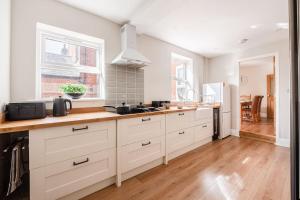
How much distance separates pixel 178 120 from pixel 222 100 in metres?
1.73

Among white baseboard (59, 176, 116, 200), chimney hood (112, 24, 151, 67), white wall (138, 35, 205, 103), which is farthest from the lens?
white wall (138, 35, 205, 103)

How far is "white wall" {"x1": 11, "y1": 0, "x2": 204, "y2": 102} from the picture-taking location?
5.07ft

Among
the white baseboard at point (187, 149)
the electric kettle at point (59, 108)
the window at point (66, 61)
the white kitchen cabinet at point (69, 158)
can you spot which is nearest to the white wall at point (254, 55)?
the white baseboard at point (187, 149)

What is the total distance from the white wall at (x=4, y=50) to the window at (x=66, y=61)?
0.31m

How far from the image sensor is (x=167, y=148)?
2188mm

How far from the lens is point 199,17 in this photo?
7.11 feet

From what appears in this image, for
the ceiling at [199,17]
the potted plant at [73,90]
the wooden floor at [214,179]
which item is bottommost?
the wooden floor at [214,179]

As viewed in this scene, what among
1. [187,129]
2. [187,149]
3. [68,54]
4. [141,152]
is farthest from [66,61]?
[187,149]

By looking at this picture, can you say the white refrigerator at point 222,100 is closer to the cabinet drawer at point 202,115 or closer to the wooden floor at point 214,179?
the cabinet drawer at point 202,115

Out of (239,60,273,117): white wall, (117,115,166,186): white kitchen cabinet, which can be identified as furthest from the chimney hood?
(239,60,273,117): white wall

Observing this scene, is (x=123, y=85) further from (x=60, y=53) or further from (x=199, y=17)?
(x=199, y=17)

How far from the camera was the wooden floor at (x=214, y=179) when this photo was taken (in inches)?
58.5

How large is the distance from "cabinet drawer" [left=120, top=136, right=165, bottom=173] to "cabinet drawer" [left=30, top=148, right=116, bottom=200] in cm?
15

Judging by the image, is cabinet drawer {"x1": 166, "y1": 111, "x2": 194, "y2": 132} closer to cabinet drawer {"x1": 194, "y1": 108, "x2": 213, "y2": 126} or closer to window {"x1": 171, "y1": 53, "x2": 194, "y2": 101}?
cabinet drawer {"x1": 194, "y1": 108, "x2": 213, "y2": 126}
